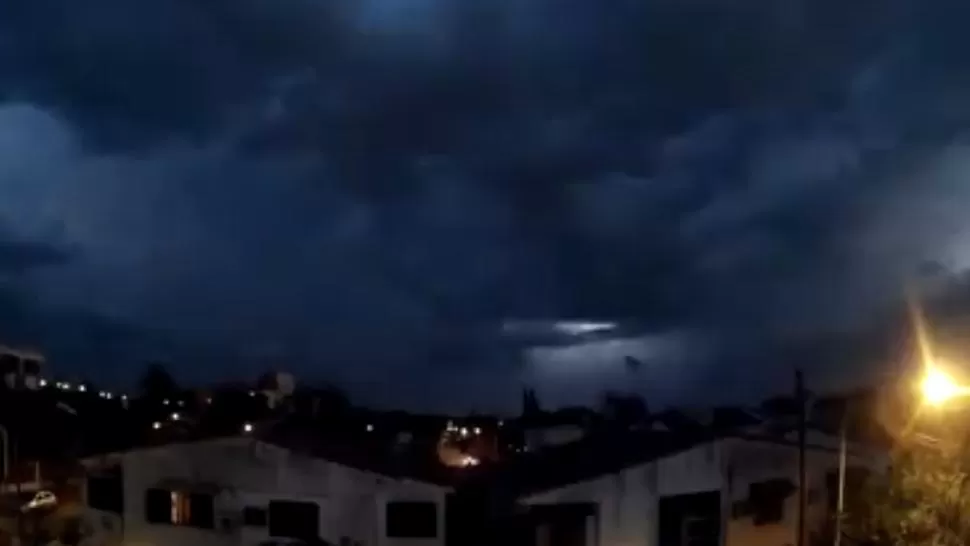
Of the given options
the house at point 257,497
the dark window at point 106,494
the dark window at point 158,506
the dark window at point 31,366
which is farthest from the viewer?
the dark window at point 31,366

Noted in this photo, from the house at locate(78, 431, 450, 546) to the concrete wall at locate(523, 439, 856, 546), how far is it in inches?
132

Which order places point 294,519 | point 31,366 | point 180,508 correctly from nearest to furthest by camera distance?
point 294,519, point 180,508, point 31,366

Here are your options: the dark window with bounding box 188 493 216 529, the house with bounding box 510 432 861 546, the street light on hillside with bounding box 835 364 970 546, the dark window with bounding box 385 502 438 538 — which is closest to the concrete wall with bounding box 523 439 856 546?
the house with bounding box 510 432 861 546

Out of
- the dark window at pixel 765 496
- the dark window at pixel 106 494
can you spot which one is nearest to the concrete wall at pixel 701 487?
the dark window at pixel 765 496

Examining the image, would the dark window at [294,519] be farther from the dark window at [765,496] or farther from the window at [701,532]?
the dark window at [765,496]

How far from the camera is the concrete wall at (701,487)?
28578 millimetres

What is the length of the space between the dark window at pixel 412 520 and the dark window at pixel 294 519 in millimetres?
1835

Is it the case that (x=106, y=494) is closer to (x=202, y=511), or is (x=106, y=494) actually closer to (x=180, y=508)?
(x=180, y=508)

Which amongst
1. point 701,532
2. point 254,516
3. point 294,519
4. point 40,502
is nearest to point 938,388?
point 701,532

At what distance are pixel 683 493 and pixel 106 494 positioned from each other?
15.3m

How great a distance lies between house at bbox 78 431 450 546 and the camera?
28.7 metres

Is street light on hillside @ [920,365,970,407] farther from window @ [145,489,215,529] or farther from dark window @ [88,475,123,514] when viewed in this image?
dark window @ [88,475,123,514]

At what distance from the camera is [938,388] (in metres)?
14.6

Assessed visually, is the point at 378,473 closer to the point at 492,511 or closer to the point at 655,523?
the point at 492,511
